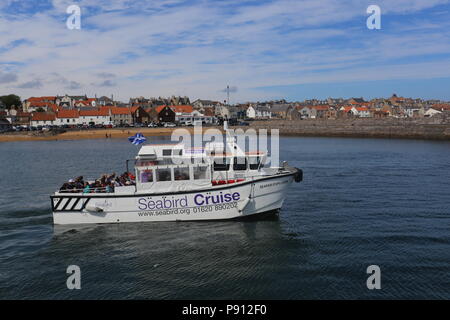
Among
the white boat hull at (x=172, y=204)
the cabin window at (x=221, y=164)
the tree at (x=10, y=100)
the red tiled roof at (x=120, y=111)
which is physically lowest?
the white boat hull at (x=172, y=204)

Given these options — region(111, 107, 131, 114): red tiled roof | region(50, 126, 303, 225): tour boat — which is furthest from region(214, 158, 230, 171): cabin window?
region(111, 107, 131, 114): red tiled roof

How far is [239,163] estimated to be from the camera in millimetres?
19359

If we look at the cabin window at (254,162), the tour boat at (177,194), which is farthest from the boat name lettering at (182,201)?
the cabin window at (254,162)

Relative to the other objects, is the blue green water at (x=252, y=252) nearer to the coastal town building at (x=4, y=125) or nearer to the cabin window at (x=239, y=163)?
the cabin window at (x=239, y=163)

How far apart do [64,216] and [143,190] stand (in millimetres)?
4071

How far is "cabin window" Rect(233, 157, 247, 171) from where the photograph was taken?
19328 mm

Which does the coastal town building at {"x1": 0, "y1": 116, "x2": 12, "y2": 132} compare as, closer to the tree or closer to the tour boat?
the tree

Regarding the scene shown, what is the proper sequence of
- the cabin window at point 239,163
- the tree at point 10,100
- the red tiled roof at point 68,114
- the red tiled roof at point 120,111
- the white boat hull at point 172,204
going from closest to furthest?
the white boat hull at point 172,204
the cabin window at point 239,163
the red tiled roof at point 68,114
the red tiled roof at point 120,111
the tree at point 10,100

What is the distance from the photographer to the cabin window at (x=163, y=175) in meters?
18.7

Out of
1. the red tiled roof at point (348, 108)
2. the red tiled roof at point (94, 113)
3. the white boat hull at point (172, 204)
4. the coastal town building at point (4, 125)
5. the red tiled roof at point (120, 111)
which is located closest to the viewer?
the white boat hull at point (172, 204)

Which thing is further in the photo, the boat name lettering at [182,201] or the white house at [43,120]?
the white house at [43,120]

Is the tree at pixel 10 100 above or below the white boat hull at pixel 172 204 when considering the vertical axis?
above

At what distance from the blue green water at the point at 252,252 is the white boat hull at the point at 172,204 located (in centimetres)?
46
